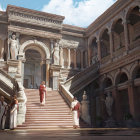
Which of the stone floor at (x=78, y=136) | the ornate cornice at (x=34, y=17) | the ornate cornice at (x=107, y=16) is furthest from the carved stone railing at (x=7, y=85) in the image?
the ornate cornice at (x=107, y=16)

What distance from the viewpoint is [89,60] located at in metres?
23.2

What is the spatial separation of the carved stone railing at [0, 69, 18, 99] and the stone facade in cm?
371

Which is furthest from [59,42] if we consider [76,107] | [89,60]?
[76,107]

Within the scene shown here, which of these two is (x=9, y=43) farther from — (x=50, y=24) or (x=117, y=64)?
(x=117, y=64)

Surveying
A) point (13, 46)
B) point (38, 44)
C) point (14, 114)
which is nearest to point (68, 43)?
point (38, 44)

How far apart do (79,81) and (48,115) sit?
633cm

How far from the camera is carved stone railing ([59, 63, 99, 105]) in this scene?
16562 mm

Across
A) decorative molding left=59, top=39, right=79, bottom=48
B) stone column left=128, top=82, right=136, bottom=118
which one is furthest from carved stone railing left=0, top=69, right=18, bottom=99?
decorative molding left=59, top=39, right=79, bottom=48

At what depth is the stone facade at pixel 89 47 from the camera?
56.6 ft

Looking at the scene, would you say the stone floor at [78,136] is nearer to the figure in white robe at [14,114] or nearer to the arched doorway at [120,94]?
the figure in white robe at [14,114]

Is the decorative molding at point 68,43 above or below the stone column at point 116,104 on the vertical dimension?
above

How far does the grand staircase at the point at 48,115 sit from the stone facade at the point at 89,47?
3.52 metres

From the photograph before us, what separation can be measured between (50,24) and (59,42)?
2.10m

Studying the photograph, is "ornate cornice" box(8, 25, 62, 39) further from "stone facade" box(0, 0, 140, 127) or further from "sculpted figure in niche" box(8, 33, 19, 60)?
"sculpted figure in niche" box(8, 33, 19, 60)
